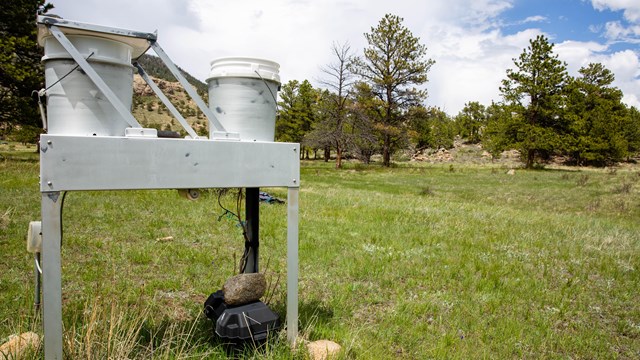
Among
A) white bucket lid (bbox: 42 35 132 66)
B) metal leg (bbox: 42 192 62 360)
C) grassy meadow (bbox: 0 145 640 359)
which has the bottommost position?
grassy meadow (bbox: 0 145 640 359)

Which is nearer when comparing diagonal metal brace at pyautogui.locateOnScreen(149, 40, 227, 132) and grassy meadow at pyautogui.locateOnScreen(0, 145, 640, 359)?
diagonal metal brace at pyautogui.locateOnScreen(149, 40, 227, 132)

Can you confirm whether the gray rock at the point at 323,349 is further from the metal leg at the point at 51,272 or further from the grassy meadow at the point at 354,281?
the metal leg at the point at 51,272

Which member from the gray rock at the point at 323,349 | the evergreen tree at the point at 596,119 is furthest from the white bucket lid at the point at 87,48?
the evergreen tree at the point at 596,119

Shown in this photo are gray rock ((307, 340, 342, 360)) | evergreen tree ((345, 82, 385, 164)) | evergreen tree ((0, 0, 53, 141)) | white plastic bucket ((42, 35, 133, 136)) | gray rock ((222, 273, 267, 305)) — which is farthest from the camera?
evergreen tree ((345, 82, 385, 164))

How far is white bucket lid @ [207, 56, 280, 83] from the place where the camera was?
2.57 metres

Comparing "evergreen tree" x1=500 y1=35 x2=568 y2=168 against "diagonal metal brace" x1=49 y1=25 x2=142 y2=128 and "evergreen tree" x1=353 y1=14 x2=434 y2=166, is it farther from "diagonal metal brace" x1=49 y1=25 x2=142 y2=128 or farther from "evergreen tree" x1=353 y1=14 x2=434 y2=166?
"diagonal metal brace" x1=49 y1=25 x2=142 y2=128

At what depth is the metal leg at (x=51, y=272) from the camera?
193cm

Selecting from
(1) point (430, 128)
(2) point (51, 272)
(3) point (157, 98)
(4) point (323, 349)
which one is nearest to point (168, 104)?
(2) point (51, 272)

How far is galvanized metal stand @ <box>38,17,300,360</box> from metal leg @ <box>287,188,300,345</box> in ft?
0.49

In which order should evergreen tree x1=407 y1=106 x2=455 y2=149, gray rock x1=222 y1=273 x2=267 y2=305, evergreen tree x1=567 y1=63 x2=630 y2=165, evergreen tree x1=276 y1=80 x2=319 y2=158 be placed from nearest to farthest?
gray rock x1=222 y1=273 x2=267 y2=305, evergreen tree x1=407 y1=106 x2=455 y2=149, evergreen tree x1=567 y1=63 x2=630 y2=165, evergreen tree x1=276 y1=80 x2=319 y2=158

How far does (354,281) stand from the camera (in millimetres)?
4840

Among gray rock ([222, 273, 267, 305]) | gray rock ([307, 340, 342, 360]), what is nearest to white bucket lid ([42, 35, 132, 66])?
gray rock ([222, 273, 267, 305])

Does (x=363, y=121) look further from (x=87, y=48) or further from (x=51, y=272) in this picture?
(x=51, y=272)

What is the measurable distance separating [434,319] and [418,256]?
2122 millimetres
